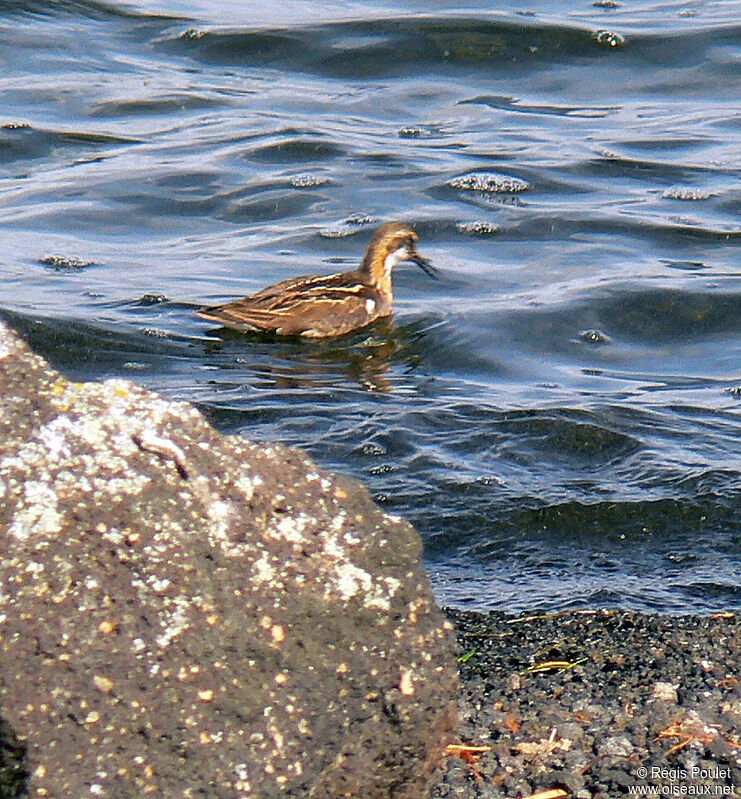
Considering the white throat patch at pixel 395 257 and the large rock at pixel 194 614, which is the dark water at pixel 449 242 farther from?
the large rock at pixel 194 614

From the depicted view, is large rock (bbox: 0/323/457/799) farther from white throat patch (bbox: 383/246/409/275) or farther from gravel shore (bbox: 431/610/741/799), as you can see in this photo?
white throat patch (bbox: 383/246/409/275)

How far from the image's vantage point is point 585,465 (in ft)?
21.2

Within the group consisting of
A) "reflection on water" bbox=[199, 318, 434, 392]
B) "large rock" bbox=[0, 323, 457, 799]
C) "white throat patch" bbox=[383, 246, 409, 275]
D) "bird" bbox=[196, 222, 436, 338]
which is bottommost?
"reflection on water" bbox=[199, 318, 434, 392]

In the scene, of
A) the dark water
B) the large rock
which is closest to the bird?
the dark water

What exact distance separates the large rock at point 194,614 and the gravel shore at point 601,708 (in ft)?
1.51

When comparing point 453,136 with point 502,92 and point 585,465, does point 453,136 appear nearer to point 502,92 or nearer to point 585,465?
point 502,92

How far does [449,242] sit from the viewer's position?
10594 millimetres

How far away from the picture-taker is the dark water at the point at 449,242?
6016 millimetres

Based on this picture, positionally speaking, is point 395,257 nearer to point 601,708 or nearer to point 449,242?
point 449,242

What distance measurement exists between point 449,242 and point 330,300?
189 centimetres

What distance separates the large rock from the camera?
2791 mm

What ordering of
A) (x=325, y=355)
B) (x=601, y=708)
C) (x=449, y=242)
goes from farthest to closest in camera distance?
(x=449, y=242) → (x=325, y=355) → (x=601, y=708)

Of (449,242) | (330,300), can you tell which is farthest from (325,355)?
(449,242)

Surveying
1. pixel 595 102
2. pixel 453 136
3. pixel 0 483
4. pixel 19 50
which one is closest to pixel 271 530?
pixel 0 483
